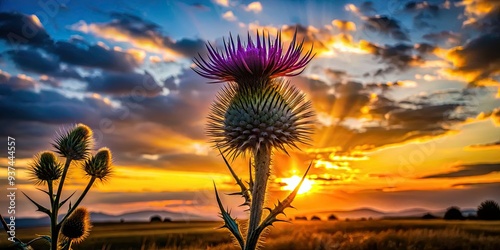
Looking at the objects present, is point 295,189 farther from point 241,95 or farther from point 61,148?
point 61,148

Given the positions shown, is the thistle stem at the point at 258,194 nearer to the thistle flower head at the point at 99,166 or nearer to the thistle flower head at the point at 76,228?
the thistle flower head at the point at 99,166

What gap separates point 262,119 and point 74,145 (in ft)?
13.7

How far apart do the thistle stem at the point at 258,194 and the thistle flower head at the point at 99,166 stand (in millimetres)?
3708

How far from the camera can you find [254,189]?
5.62 meters

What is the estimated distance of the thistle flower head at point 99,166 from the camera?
836cm

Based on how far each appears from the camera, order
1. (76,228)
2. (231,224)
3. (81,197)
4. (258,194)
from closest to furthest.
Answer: (231,224)
(258,194)
(81,197)
(76,228)

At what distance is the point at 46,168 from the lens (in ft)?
26.7

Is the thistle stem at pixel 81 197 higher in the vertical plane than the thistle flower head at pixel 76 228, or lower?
higher

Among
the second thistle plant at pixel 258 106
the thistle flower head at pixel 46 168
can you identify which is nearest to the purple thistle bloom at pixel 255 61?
the second thistle plant at pixel 258 106

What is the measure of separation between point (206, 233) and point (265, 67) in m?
17.7

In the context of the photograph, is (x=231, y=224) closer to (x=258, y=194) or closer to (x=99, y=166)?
(x=258, y=194)

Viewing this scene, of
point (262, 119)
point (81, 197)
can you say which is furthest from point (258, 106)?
point (81, 197)

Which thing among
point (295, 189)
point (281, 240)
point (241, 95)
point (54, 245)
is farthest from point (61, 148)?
point (281, 240)

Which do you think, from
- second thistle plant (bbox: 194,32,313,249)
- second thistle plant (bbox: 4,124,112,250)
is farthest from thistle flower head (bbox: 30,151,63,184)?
second thistle plant (bbox: 194,32,313,249)
